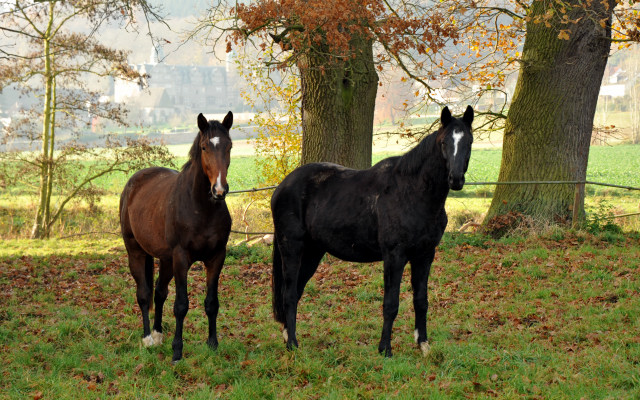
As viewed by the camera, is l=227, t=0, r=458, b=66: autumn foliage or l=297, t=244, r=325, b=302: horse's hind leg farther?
l=227, t=0, r=458, b=66: autumn foliage

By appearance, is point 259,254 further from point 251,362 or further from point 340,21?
point 251,362

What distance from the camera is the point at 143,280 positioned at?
21.8ft

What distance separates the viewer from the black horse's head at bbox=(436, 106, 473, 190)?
4.83 meters

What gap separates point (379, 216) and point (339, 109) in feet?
17.1

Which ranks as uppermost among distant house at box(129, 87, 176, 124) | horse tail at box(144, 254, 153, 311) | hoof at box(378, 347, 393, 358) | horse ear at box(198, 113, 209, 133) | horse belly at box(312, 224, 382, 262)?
distant house at box(129, 87, 176, 124)

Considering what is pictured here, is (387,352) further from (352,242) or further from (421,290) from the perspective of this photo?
(352,242)

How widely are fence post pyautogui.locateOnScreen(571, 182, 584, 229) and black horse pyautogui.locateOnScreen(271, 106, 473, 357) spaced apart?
21.8 feet

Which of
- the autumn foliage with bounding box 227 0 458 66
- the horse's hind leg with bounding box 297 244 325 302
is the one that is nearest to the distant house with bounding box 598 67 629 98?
the autumn foliage with bounding box 227 0 458 66

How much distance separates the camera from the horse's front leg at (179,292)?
5617mm

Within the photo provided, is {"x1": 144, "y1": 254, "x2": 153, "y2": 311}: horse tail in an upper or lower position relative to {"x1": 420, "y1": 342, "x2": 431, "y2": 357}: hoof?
upper

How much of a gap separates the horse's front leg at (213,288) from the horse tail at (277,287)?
2.10ft

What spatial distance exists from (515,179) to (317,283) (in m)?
5.05

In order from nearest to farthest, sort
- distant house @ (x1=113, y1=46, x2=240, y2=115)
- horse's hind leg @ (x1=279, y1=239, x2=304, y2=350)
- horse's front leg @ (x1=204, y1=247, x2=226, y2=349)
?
horse's front leg @ (x1=204, y1=247, x2=226, y2=349) < horse's hind leg @ (x1=279, y1=239, x2=304, y2=350) < distant house @ (x1=113, y1=46, x2=240, y2=115)

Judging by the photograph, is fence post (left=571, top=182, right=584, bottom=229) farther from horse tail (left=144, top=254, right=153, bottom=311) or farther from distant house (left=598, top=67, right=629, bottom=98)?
distant house (left=598, top=67, right=629, bottom=98)
